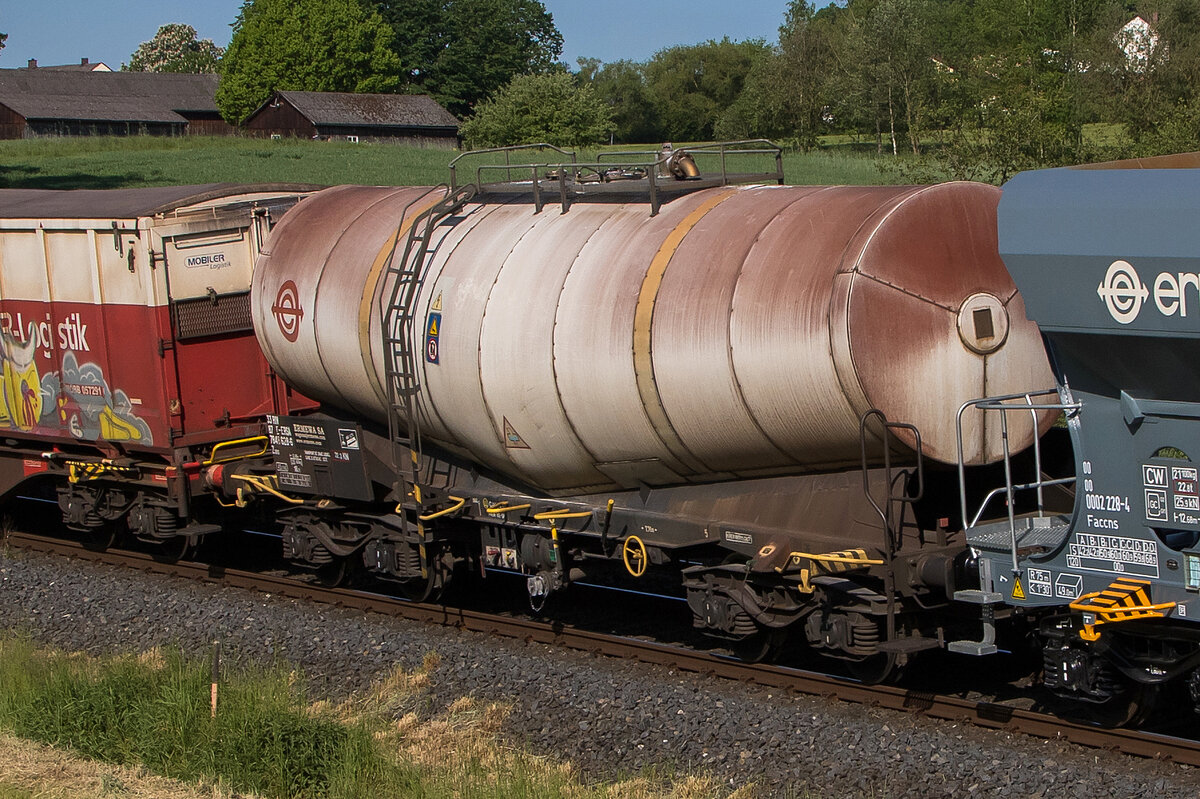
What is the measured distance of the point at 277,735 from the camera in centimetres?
819

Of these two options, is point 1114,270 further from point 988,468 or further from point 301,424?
point 301,424

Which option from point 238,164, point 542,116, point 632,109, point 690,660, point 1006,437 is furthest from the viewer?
point 632,109

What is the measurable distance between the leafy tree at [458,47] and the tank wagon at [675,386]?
112869 millimetres

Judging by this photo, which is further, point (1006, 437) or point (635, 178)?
point (635, 178)

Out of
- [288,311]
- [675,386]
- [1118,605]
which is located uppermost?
[288,311]

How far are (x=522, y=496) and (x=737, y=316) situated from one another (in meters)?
2.90

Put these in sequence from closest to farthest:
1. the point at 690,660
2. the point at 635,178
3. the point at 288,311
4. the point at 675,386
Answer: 1. the point at 675,386
2. the point at 690,660
3. the point at 635,178
4. the point at 288,311

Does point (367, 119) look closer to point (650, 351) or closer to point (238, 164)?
point (238, 164)

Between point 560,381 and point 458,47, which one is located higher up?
point 458,47

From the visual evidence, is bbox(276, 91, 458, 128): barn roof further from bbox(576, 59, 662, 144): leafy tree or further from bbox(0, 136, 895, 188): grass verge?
bbox(576, 59, 662, 144): leafy tree

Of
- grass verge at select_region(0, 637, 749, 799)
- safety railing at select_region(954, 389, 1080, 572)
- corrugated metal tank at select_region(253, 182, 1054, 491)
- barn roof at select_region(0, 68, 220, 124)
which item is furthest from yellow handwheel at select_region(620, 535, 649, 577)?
barn roof at select_region(0, 68, 220, 124)

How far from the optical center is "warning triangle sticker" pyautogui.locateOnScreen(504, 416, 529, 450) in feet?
32.9

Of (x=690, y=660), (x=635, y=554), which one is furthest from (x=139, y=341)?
(x=690, y=660)

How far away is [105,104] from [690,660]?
102030mm
